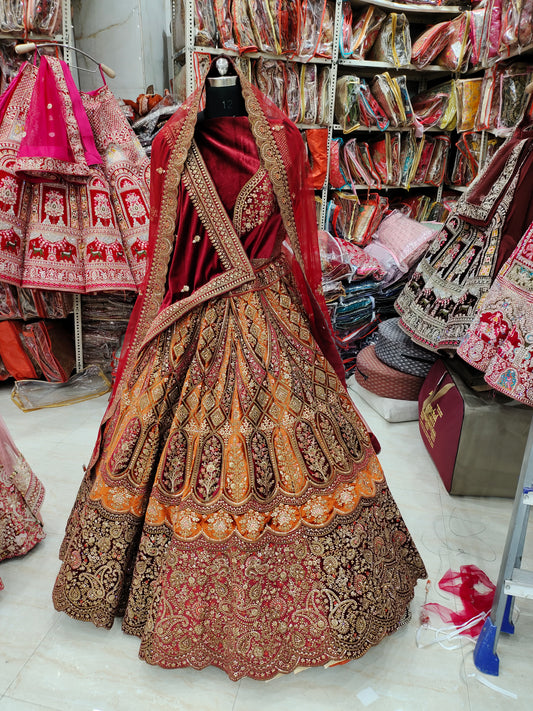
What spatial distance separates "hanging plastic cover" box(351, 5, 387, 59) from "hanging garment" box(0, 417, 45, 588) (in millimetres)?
2815

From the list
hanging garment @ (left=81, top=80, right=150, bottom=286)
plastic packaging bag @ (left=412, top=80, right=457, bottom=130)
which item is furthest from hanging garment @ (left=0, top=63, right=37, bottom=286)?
plastic packaging bag @ (left=412, top=80, right=457, bottom=130)

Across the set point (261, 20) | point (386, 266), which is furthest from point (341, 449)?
point (261, 20)

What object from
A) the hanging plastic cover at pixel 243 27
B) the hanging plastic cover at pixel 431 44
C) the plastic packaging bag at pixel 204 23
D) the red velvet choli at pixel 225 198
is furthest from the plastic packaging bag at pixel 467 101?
the red velvet choli at pixel 225 198

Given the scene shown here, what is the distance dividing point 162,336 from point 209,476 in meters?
0.38

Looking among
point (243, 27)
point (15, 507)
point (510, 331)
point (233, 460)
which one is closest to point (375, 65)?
point (243, 27)

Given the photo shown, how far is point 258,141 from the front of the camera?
1.32m

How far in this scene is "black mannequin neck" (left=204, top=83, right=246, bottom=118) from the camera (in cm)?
134

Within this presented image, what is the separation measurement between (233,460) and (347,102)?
2.61 m

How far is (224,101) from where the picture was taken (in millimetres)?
1347

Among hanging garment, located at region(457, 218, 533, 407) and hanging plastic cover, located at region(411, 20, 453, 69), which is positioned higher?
hanging plastic cover, located at region(411, 20, 453, 69)

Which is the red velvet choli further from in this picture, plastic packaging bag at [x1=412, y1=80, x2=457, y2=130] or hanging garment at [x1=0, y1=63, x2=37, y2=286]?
plastic packaging bag at [x1=412, y1=80, x2=457, y2=130]

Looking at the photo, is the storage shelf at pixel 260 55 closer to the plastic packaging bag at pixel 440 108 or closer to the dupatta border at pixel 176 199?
the plastic packaging bag at pixel 440 108

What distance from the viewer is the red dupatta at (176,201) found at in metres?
1.32

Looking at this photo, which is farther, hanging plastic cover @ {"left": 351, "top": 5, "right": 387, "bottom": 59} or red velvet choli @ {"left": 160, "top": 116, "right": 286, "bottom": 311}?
hanging plastic cover @ {"left": 351, "top": 5, "right": 387, "bottom": 59}
